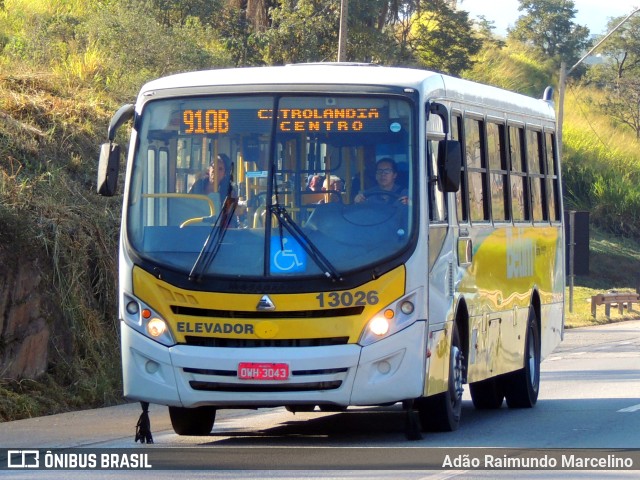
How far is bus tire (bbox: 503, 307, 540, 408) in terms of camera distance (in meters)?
14.4

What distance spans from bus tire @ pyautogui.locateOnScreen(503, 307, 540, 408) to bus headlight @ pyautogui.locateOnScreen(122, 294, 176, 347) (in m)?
5.28

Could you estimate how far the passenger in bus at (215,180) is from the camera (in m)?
10.6

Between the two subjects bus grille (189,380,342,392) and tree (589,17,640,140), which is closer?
bus grille (189,380,342,392)

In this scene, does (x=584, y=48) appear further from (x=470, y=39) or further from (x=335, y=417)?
(x=335, y=417)

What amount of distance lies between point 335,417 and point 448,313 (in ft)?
8.77

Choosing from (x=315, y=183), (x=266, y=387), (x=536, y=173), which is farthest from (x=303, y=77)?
(x=536, y=173)

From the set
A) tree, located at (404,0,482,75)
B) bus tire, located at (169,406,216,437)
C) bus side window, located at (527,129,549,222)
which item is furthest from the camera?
tree, located at (404,0,482,75)

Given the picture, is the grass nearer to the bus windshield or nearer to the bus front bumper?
the bus windshield

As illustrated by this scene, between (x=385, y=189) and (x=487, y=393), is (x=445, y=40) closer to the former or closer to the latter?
(x=487, y=393)

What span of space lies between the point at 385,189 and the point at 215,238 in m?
1.38

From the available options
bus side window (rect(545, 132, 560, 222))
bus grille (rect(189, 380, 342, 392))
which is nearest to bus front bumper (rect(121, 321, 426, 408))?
bus grille (rect(189, 380, 342, 392))

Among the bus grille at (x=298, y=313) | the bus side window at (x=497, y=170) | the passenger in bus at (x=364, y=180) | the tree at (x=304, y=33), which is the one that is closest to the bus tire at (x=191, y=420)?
the bus grille at (x=298, y=313)

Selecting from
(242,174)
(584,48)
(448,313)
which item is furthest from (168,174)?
(584,48)

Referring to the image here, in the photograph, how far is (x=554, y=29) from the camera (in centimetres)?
7731
